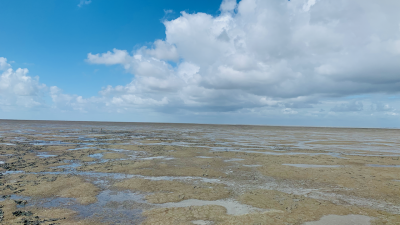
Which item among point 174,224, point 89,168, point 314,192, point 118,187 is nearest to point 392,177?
point 314,192

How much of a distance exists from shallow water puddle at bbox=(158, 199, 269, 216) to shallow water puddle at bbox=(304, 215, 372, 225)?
2.39 meters

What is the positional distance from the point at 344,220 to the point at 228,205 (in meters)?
5.01

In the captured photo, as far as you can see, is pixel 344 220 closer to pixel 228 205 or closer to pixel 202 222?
pixel 228 205

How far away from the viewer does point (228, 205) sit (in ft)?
37.7

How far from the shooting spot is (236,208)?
11133 millimetres

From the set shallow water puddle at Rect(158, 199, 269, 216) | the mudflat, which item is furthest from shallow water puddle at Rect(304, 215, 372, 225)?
shallow water puddle at Rect(158, 199, 269, 216)

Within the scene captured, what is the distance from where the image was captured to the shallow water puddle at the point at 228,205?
1076 cm

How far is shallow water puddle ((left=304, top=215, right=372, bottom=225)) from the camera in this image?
32.0 feet

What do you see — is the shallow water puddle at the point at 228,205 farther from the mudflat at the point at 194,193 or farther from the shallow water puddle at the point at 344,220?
the shallow water puddle at the point at 344,220

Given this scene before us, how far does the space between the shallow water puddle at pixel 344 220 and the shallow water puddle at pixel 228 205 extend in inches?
94.2

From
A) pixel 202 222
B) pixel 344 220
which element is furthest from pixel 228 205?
pixel 344 220

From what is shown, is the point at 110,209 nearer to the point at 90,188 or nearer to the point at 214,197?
the point at 90,188

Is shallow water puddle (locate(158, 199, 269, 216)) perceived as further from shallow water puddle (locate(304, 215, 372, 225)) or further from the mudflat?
shallow water puddle (locate(304, 215, 372, 225))

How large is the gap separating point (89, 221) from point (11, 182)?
870cm
